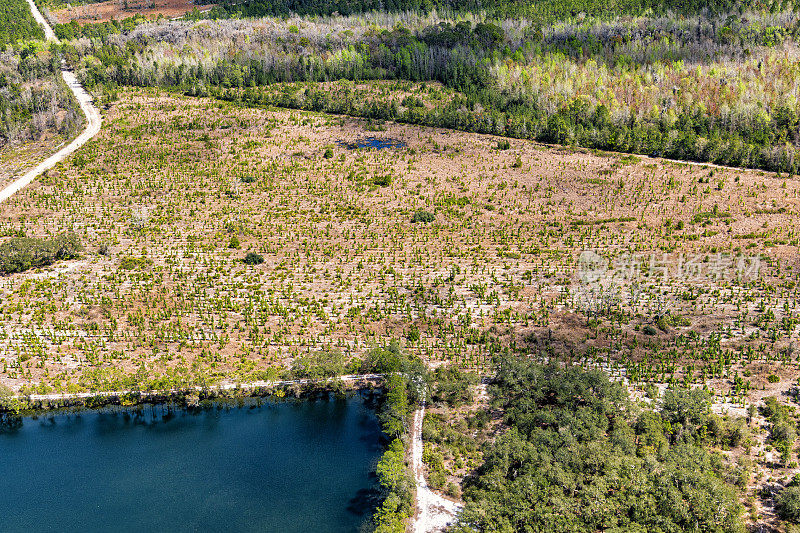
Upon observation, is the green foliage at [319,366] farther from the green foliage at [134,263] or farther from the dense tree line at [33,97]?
the dense tree line at [33,97]

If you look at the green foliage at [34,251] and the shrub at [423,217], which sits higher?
the green foliage at [34,251]

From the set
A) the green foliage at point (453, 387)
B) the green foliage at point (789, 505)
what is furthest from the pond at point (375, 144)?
the green foliage at point (789, 505)

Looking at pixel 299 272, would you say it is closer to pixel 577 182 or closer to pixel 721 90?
pixel 577 182

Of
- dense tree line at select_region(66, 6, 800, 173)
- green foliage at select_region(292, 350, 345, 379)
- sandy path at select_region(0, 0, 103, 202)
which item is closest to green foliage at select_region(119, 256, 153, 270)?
green foliage at select_region(292, 350, 345, 379)

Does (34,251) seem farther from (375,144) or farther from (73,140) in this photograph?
(375,144)

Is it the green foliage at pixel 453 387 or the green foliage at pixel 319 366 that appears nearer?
the green foliage at pixel 453 387

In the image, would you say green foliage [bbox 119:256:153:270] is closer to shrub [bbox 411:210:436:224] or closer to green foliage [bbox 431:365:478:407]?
shrub [bbox 411:210:436:224]

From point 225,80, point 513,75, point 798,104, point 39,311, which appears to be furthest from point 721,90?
point 39,311
